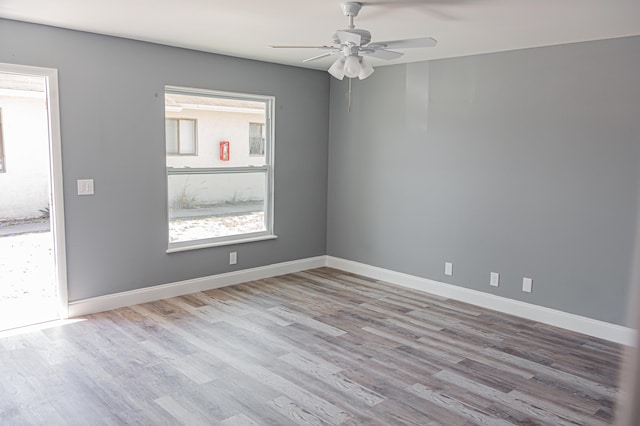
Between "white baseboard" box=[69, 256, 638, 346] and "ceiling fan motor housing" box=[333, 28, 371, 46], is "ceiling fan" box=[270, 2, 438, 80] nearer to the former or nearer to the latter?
"ceiling fan motor housing" box=[333, 28, 371, 46]

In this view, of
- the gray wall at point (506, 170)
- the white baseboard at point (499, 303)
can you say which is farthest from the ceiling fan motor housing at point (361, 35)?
the white baseboard at point (499, 303)

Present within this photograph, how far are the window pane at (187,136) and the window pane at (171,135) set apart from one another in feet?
0.18

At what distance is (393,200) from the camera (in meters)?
5.61

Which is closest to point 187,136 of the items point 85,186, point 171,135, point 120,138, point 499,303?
point 171,135

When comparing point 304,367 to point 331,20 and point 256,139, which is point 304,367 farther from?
point 256,139

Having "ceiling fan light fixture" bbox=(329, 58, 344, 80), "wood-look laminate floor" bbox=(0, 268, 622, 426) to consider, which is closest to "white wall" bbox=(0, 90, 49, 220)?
"wood-look laminate floor" bbox=(0, 268, 622, 426)

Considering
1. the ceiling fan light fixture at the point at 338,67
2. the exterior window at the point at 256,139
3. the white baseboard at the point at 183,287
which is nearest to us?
the ceiling fan light fixture at the point at 338,67

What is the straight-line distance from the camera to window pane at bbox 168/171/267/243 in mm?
5062

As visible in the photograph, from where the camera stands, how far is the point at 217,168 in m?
5.29

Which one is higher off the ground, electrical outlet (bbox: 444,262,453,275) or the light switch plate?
the light switch plate

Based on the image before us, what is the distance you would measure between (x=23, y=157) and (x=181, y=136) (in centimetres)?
495

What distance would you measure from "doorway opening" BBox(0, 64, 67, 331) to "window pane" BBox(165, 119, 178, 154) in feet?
3.38

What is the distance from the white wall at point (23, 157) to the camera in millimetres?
8289

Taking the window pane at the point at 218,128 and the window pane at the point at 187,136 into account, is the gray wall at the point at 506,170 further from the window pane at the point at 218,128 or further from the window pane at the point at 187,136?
the window pane at the point at 187,136
